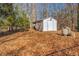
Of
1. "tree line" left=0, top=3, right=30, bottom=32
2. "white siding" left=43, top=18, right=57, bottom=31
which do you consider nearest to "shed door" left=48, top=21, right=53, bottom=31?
"white siding" left=43, top=18, right=57, bottom=31

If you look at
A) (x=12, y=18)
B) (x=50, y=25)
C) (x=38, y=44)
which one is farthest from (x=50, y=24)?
(x=12, y=18)

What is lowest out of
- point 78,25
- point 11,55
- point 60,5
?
point 11,55

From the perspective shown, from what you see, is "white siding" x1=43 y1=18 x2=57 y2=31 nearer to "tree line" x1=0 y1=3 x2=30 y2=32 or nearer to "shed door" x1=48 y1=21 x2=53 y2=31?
"shed door" x1=48 y1=21 x2=53 y2=31

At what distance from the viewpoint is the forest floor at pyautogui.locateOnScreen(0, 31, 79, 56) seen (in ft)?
9.91

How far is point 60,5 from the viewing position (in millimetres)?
3031

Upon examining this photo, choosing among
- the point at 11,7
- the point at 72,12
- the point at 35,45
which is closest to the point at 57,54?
the point at 35,45

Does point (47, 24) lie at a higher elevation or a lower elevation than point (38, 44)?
higher

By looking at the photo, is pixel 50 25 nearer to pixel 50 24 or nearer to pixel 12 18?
pixel 50 24

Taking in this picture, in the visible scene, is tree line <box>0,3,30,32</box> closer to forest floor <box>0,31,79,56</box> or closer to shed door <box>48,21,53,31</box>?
forest floor <box>0,31,79,56</box>

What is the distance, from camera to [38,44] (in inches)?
119

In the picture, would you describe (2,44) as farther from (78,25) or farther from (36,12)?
(78,25)

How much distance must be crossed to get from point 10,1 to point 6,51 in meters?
0.47

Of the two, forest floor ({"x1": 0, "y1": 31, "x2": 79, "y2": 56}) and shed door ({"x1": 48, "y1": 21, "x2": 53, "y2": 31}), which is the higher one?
shed door ({"x1": 48, "y1": 21, "x2": 53, "y2": 31})

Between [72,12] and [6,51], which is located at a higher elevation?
[72,12]
